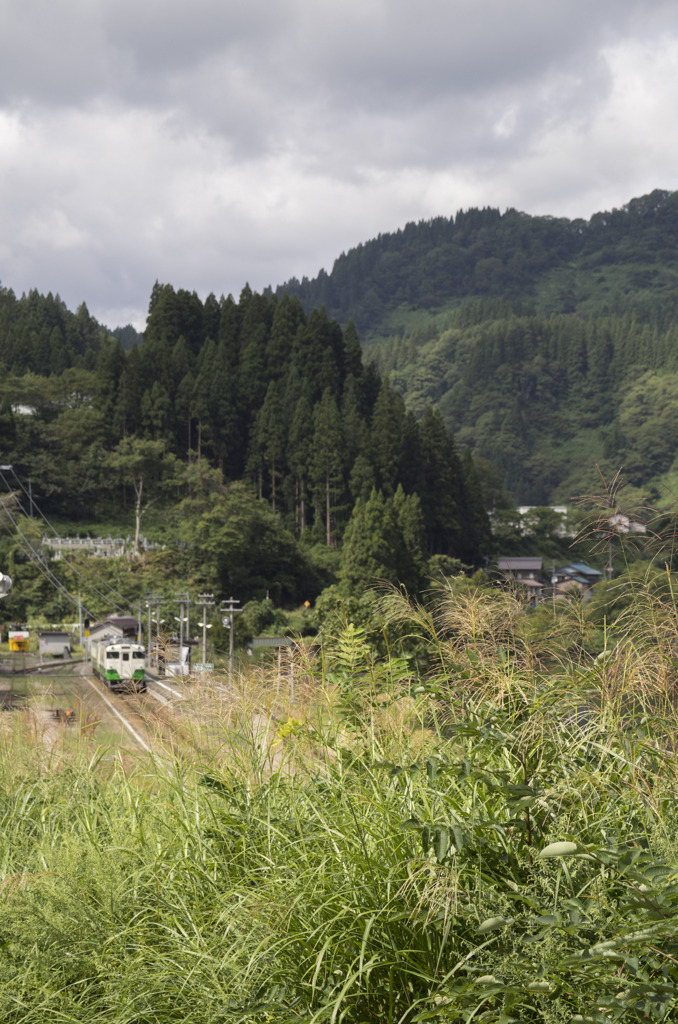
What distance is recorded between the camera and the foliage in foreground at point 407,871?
6.44ft

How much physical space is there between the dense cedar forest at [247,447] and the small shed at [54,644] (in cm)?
1339

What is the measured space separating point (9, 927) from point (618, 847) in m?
1.76

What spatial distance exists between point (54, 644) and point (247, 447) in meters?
31.2

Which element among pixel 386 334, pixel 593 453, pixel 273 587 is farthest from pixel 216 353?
pixel 386 334

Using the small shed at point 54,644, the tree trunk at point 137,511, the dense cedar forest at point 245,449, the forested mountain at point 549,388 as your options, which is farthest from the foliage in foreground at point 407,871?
the forested mountain at point 549,388

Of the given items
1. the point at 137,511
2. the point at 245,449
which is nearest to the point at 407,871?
the point at 137,511

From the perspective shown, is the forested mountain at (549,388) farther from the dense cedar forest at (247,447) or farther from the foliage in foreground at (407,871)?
the foliage in foreground at (407,871)

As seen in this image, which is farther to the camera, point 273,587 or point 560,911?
point 273,587

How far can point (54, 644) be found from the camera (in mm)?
31281

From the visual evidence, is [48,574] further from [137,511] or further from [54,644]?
[54,644]

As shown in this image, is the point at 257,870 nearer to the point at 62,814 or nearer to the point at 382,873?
the point at 382,873

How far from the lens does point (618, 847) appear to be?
210cm

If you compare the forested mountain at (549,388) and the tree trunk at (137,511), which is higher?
the forested mountain at (549,388)

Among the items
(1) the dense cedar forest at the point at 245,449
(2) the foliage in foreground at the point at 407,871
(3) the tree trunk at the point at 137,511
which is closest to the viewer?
(2) the foliage in foreground at the point at 407,871
